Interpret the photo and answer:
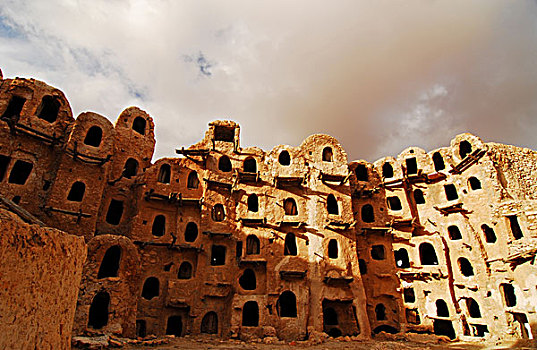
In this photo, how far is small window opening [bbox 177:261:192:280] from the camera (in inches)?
917

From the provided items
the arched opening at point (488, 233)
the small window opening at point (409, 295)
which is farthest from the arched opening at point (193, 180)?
the arched opening at point (488, 233)

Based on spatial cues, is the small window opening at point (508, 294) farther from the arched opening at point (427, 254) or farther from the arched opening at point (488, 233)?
the arched opening at point (427, 254)

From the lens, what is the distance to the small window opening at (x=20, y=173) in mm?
19906

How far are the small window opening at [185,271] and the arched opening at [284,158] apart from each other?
1189 centimetres

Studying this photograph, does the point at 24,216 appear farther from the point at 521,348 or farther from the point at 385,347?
the point at 521,348

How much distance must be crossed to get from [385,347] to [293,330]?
19.6 feet

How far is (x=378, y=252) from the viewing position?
2602cm

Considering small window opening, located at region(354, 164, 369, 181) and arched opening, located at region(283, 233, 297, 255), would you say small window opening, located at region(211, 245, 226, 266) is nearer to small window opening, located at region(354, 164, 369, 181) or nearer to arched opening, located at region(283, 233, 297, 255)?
arched opening, located at region(283, 233, 297, 255)

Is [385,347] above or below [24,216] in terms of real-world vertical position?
below

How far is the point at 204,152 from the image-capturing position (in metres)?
26.0

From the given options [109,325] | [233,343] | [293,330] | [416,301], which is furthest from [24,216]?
[416,301]

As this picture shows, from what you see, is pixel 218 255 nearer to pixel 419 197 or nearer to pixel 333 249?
pixel 333 249

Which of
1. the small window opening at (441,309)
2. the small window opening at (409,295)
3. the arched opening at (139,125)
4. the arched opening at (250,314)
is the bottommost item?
the arched opening at (250,314)

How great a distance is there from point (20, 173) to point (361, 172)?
90.2 ft
